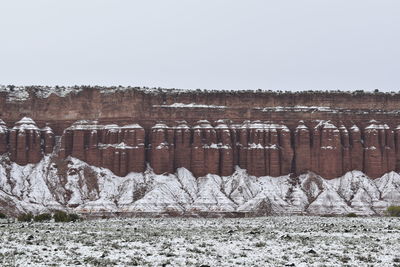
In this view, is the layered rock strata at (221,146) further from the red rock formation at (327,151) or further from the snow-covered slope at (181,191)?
the snow-covered slope at (181,191)

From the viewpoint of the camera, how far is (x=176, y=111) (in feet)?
397

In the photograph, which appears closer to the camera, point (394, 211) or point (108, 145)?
point (394, 211)

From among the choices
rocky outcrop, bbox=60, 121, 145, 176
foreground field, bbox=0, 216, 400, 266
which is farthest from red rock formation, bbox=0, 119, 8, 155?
foreground field, bbox=0, 216, 400, 266

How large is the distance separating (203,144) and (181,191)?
11.5 meters

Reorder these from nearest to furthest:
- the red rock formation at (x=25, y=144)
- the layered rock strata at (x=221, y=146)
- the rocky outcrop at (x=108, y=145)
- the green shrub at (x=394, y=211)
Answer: the green shrub at (x=394, y=211), the red rock formation at (x=25, y=144), the rocky outcrop at (x=108, y=145), the layered rock strata at (x=221, y=146)

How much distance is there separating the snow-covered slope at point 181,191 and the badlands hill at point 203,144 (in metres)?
0.28

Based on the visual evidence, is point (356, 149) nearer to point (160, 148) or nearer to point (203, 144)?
point (203, 144)

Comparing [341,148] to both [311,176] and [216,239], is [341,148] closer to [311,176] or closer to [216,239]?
[311,176]

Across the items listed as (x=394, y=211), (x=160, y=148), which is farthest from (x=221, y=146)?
(x=394, y=211)

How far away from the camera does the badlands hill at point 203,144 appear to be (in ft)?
366

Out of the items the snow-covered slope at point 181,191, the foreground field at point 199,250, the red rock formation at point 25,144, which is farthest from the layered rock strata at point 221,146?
the foreground field at point 199,250

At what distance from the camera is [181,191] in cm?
11081

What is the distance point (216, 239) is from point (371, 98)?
91.6m

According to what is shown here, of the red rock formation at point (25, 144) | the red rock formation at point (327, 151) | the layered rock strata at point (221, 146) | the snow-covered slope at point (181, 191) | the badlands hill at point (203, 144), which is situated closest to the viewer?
the snow-covered slope at point (181, 191)
